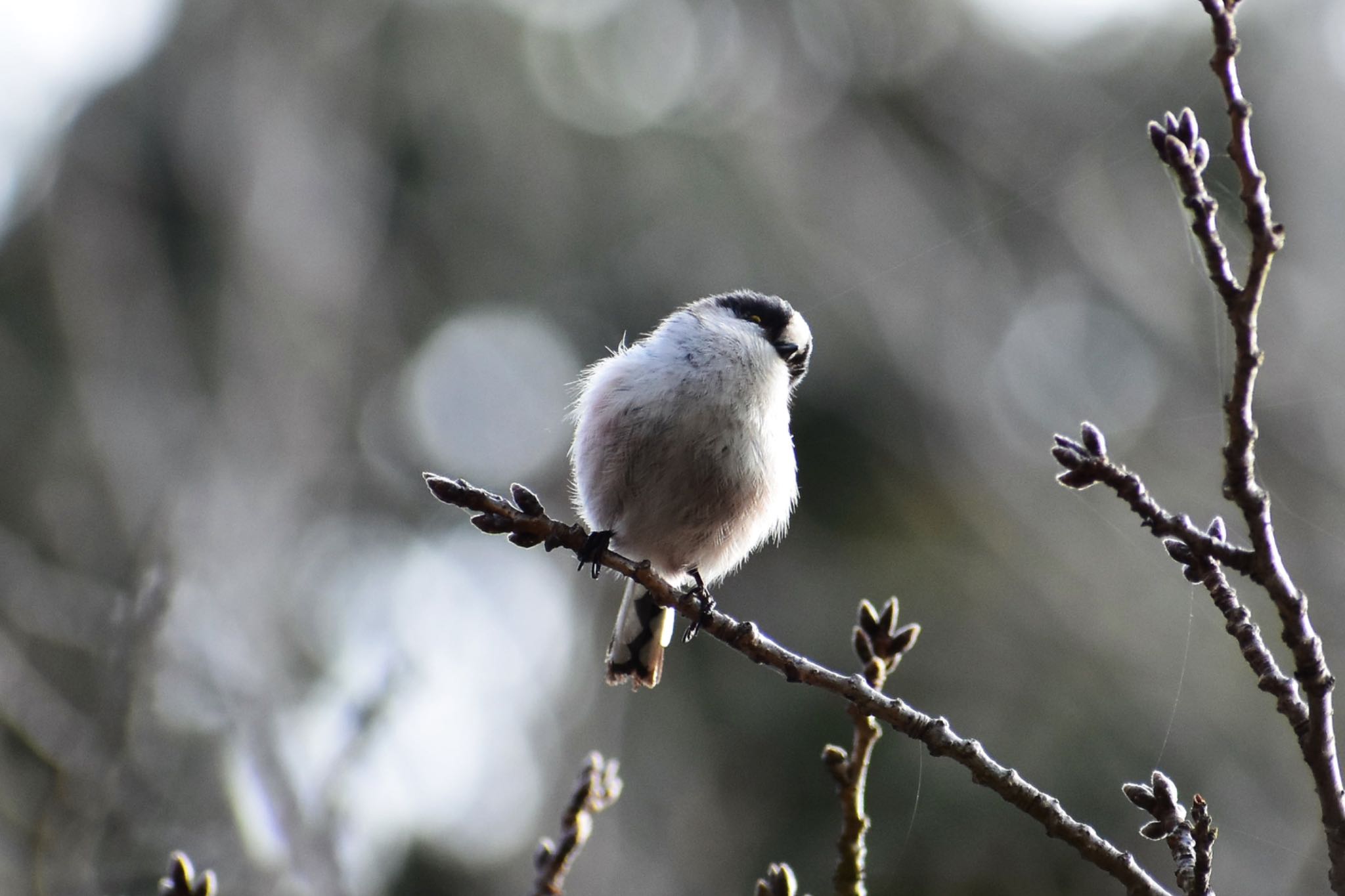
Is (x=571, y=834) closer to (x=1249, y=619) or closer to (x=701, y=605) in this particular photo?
(x=701, y=605)

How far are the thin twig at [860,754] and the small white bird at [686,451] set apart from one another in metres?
0.72

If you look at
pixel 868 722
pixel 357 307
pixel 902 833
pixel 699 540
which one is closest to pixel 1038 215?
pixel 902 833

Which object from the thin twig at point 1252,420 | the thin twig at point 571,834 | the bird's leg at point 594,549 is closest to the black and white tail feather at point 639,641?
the bird's leg at point 594,549

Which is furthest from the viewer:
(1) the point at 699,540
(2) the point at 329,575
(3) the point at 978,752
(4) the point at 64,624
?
(2) the point at 329,575

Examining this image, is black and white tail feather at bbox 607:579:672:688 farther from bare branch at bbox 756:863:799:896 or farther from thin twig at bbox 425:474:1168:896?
bare branch at bbox 756:863:799:896

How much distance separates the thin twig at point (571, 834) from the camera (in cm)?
207

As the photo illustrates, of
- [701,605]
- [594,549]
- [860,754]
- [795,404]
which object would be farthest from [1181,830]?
[795,404]

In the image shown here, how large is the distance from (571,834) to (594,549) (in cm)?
73

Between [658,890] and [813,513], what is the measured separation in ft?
11.6

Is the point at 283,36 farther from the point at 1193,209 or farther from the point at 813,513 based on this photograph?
the point at 1193,209

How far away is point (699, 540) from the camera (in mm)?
3357

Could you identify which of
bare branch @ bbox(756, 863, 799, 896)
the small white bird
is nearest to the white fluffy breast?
the small white bird

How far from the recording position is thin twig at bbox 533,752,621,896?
207 centimetres

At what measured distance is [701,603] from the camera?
2551 millimetres
